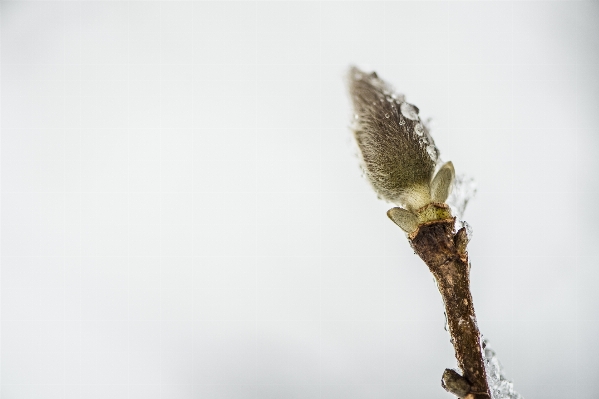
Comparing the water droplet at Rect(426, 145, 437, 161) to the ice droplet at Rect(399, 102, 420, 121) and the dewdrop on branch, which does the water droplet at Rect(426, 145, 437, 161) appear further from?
the ice droplet at Rect(399, 102, 420, 121)

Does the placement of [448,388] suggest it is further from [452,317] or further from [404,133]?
[404,133]

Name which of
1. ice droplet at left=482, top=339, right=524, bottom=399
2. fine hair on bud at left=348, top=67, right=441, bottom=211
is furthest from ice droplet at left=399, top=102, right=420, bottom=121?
ice droplet at left=482, top=339, right=524, bottom=399

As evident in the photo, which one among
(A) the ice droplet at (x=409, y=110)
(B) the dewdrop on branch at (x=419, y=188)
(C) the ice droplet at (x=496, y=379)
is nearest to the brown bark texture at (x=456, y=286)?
(B) the dewdrop on branch at (x=419, y=188)

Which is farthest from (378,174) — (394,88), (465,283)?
(465,283)

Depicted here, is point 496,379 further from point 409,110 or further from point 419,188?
point 409,110

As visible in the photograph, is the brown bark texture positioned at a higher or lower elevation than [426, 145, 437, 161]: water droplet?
lower

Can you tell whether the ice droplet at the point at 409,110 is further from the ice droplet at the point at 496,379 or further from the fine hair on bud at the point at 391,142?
the ice droplet at the point at 496,379

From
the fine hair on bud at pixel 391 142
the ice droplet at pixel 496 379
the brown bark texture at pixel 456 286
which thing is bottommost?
the ice droplet at pixel 496 379
